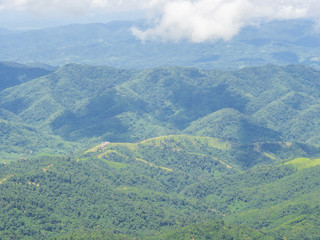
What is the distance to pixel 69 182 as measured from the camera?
169750 millimetres

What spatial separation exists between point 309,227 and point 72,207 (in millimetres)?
74447

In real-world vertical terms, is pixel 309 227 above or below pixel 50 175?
below

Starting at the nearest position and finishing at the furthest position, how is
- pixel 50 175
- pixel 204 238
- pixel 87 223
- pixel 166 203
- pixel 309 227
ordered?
pixel 204 238
pixel 309 227
pixel 87 223
pixel 50 175
pixel 166 203

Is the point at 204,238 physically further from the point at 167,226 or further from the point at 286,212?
the point at 286,212

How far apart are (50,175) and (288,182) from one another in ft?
303

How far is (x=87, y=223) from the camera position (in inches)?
5866

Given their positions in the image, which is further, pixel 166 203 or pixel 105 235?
pixel 166 203

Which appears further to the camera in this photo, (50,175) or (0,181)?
(50,175)

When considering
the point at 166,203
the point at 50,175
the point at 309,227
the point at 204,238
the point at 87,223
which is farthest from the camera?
the point at 166,203

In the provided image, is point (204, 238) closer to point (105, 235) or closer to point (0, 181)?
point (105, 235)

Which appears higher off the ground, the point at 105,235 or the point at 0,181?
the point at 0,181

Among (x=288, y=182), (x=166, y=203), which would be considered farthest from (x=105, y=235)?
(x=288, y=182)

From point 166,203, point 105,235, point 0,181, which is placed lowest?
point 166,203

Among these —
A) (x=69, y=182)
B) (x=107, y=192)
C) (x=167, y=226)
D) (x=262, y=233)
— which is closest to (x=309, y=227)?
(x=262, y=233)
